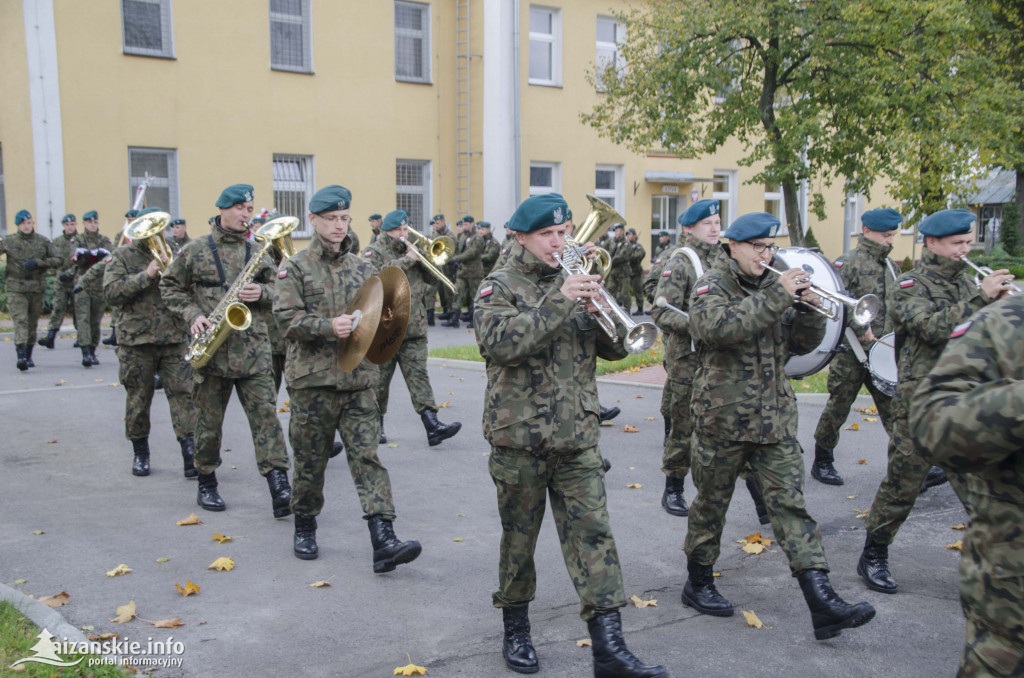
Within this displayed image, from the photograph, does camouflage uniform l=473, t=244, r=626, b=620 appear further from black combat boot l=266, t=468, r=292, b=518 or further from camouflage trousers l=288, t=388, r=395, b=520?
black combat boot l=266, t=468, r=292, b=518

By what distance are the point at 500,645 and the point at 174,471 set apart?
14.2 feet

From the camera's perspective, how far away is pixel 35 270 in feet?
45.0

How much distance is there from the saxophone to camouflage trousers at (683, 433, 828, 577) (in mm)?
3147

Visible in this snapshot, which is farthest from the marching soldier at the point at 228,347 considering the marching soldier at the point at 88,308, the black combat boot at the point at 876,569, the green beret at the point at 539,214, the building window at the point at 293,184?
the building window at the point at 293,184

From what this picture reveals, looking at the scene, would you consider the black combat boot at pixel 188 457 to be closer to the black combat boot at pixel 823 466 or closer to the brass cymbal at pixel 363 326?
the brass cymbal at pixel 363 326

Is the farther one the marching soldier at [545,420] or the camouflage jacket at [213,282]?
the camouflage jacket at [213,282]

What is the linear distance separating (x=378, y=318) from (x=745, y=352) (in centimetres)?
201

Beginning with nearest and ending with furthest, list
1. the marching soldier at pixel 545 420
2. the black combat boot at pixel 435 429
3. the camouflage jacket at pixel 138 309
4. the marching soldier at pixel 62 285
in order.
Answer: the marching soldier at pixel 545 420 → the camouflage jacket at pixel 138 309 → the black combat boot at pixel 435 429 → the marching soldier at pixel 62 285

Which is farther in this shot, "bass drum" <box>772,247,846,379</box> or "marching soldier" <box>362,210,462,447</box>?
"marching soldier" <box>362,210,462,447</box>

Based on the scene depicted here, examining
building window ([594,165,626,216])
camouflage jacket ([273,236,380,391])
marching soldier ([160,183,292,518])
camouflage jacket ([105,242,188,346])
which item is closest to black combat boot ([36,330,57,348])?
camouflage jacket ([105,242,188,346])

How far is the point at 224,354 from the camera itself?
6457 millimetres

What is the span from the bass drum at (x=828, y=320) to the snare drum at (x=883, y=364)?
0.33 m

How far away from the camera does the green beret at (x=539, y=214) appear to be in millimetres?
4062

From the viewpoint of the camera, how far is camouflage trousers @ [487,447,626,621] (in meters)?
3.99
